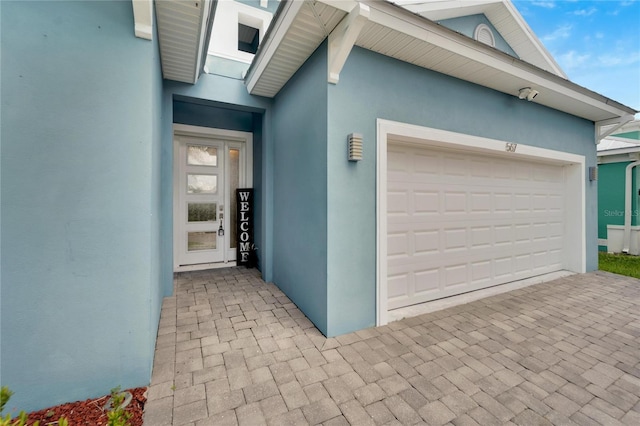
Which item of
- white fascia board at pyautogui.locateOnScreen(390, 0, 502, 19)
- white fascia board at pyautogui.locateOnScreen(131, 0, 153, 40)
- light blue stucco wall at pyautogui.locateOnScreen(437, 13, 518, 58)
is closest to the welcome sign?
white fascia board at pyautogui.locateOnScreen(131, 0, 153, 40)

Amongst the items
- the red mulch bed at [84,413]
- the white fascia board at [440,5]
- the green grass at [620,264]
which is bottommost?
the red mulch bed at [84,413]

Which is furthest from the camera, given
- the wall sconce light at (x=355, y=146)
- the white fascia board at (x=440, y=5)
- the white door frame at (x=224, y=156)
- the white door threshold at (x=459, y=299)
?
the white door frame at (x=224, y=156)

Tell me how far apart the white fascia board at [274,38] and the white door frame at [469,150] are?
1307mm

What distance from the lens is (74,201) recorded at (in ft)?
5.76

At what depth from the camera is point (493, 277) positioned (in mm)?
4172

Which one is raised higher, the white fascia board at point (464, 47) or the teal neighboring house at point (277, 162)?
the white fascia board at point (464, 47)

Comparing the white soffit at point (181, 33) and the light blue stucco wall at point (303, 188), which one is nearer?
the white soffit at point (181, 33)

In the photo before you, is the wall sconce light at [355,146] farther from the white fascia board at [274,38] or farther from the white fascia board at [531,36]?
the white fascia board at [531,36]

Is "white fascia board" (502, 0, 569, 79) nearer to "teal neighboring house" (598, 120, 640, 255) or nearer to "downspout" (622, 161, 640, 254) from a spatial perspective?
"teal neighboring house" (598, 120, 640, 255)

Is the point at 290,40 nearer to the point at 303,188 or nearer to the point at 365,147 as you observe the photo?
the point at 365,147

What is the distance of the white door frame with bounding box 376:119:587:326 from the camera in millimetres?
2852

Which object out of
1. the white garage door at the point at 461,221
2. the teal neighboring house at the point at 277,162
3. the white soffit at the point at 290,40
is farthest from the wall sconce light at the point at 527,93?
the white soffit at the point at 290,40

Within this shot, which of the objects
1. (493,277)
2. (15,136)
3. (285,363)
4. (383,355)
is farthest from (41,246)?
(493,277)

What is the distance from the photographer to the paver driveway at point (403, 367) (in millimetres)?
1700
